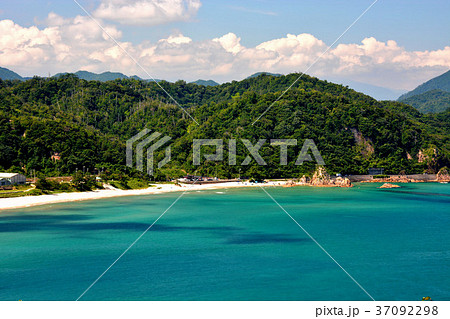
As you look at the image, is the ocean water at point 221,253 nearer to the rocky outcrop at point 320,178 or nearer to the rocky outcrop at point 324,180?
the rocky outcrop at point 324,180

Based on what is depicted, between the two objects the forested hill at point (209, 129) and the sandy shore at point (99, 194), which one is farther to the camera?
the forested hill at point (209, 129)

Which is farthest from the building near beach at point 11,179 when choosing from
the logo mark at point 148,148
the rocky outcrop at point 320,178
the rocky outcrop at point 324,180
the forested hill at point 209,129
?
the rocky outcrop at point 320,178

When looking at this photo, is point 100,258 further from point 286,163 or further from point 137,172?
point 286,163

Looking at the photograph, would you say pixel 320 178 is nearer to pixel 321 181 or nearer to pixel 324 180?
pixel 321 181

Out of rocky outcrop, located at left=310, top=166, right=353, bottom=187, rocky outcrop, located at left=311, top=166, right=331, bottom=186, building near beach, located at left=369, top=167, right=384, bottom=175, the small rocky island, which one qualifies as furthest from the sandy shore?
building near beach, located at left=369, top=167, right=384, bottom=175

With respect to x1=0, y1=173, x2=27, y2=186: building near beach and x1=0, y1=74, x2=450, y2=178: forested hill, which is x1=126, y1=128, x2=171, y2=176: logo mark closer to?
x1=0, y1=74, x2=450, y2=178: forested hill
